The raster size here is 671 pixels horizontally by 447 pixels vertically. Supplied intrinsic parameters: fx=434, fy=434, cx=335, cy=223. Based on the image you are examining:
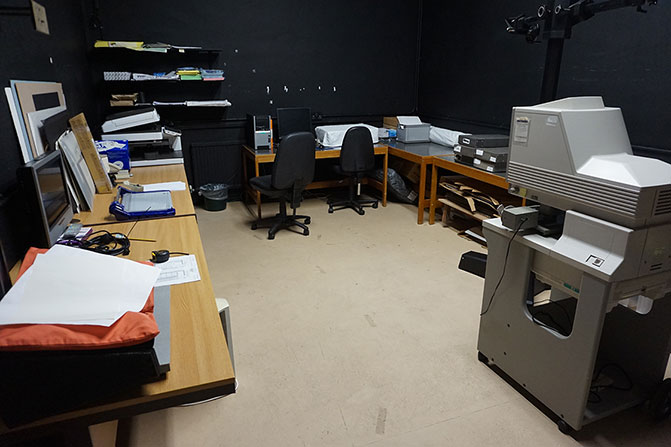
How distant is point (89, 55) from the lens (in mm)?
4277

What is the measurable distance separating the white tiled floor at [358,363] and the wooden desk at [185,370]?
0.75 m

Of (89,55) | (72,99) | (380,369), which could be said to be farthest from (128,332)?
(89,55)

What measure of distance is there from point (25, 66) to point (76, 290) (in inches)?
63.4

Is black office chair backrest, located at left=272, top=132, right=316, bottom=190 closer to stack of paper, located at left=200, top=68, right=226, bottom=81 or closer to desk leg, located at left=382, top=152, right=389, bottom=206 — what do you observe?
desk leg, located at left=382, top=152, right=389, bottom=206

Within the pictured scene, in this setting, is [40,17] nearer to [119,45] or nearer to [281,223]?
[119,45]

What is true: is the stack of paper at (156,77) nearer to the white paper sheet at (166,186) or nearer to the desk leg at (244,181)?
the desk leg at (244,181)

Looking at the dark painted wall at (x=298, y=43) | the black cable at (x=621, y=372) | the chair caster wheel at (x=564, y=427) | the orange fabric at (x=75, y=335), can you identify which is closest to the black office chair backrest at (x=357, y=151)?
the dark painted wall at (x=298, y=43)

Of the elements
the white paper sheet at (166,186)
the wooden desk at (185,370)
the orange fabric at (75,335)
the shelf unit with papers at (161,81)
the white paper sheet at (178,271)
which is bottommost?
the wooden desk at (185,370)

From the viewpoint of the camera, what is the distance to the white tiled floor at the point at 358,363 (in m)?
1.84

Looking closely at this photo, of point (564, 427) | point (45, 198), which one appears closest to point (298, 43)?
point (45, 198)

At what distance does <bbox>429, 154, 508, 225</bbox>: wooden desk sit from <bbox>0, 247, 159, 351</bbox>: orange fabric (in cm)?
299

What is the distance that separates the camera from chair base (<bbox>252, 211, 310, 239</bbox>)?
4118 millimetres

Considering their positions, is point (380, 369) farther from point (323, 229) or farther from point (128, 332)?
point (323, 229)

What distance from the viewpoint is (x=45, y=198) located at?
1581mm
